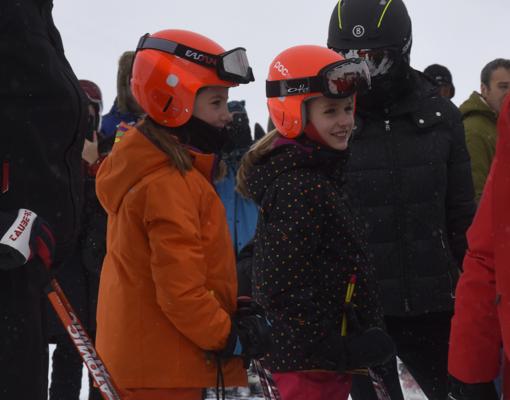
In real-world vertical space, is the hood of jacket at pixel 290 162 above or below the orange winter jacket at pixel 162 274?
above

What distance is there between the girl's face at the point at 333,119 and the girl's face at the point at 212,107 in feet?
1.19

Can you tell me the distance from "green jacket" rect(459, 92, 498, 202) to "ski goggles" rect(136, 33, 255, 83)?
2.48m

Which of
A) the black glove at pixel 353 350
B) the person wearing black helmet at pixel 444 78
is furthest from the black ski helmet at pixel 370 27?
the person wearing black helmet at pixel 444 78

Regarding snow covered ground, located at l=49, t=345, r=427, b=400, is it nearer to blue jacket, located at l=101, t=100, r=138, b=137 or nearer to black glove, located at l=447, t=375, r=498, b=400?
blue jacket, located at l=101, t=100, r=138, b=137

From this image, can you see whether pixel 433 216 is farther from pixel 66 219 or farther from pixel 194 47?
pixel 66 219

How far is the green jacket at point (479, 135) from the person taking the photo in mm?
5957

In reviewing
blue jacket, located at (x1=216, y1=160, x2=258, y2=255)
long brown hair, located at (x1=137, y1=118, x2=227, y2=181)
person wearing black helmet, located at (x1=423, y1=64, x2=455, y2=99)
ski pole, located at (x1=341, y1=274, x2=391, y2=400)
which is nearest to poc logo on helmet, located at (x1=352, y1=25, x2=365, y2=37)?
long brown hair, located at (x1=137, y1=118, x2=227, y2=181)

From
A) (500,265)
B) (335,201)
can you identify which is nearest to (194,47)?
(335,201)

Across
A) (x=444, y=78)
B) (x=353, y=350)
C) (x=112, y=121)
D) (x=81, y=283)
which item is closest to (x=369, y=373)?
(x=353, y=350)

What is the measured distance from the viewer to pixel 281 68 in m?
3.92

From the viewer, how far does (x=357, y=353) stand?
346 centimetres

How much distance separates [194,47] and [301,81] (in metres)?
0.45

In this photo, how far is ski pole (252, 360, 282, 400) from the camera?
3.46 meters

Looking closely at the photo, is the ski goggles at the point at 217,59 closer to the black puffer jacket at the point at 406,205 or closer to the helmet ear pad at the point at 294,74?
the helmet ear pad at the point at 294,74
